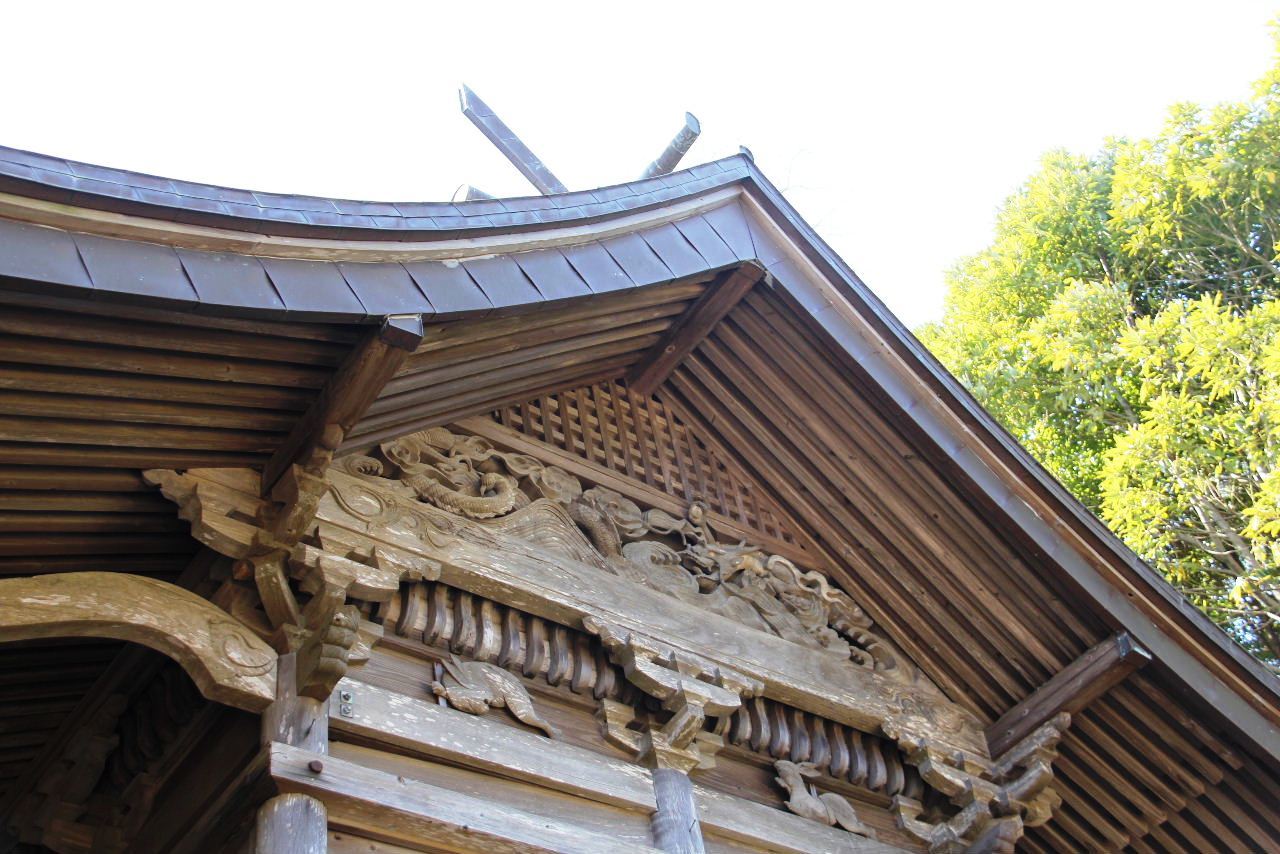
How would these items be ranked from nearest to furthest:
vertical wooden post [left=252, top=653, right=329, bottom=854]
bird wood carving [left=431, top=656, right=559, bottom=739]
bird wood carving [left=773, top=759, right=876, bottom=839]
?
vertical wooden post [left=252, top=653, right=329, bottom=854], bird wood carving [left=431, top=656, right=559, bottom=739], bird wood carving [left=773, top=759, right=876, bottom=839]

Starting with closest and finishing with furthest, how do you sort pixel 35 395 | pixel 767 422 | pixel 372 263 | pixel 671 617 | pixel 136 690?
pixel 35 395, pixel 372 263, pixel 136 690, pixel 671 617, pixel 767 422

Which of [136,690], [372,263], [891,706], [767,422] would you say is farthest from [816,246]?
[136,690]

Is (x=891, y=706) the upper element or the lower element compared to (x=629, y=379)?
lower

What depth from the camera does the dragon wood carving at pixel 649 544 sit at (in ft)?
16.7

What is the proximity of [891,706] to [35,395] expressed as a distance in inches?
154

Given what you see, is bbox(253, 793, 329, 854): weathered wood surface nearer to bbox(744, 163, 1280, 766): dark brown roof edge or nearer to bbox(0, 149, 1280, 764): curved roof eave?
bbox(0, 149, 1280, 764): curved roof eave

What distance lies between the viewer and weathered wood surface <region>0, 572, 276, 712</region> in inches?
154

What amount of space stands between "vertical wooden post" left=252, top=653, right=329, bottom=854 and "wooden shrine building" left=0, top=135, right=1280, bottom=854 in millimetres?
10

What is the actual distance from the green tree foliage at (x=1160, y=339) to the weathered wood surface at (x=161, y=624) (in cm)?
746

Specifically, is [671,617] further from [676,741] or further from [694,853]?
[694,853]

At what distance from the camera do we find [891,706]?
A: 5957 mm

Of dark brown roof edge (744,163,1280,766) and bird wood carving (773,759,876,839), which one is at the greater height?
dark brown roof edge (744,163,1280,766)

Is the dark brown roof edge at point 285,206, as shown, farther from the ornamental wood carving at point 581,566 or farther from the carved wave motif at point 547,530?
the carved wave motif at point 547,530

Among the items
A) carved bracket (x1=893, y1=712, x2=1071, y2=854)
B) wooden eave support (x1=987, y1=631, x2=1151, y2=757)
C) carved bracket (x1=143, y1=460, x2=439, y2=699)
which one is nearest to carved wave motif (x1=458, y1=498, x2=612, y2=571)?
carved bracket (x1=143, y1=460, x2=439, y2=699)
